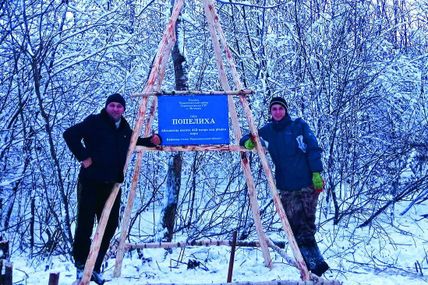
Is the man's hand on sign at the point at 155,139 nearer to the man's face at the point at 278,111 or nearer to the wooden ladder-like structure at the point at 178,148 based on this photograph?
the wooden ladder-like structure at the point at 178,148

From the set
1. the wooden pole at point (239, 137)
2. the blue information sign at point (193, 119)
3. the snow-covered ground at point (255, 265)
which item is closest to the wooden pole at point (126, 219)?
the snow-covered ground at point (255, 265)

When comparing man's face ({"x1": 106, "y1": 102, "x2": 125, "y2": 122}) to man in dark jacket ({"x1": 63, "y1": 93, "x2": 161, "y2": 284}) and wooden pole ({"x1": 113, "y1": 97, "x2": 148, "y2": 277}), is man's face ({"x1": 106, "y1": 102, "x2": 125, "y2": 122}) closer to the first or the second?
man in dark jacket ({"x1": 63, "y1": 93, "x2": 161, "y2": 284})

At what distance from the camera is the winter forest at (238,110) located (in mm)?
6031

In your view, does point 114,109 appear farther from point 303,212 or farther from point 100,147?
point 303,212

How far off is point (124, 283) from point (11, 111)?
3134 millimetres

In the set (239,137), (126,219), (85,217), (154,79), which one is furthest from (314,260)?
(154,79)

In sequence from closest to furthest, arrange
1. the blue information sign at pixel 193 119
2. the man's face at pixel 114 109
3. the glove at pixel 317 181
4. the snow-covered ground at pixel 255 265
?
the man's face at pixel 114 109
the glove at pixel 317 181
the blue information sign at pixel 193 119
the snow-covered ground at pixel 255 265

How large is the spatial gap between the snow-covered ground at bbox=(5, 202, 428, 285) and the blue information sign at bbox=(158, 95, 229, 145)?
1440mm

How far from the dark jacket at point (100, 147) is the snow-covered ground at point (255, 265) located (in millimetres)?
1115

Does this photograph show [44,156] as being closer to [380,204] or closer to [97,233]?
[97,233]

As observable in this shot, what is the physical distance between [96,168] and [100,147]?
194 millimetres

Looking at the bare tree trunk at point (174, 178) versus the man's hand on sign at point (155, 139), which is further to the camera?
the bare tree trunk at point (174, 178)

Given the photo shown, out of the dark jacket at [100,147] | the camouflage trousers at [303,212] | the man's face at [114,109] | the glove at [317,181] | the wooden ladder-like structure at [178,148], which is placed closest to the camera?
the wooden ladder-like structure at [178,148]

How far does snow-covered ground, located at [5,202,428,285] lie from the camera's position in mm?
4871
